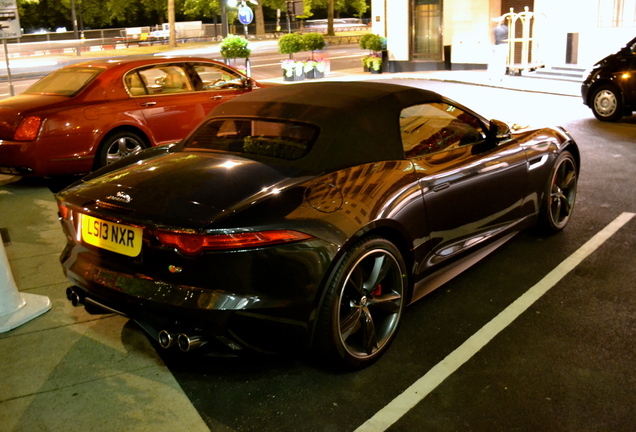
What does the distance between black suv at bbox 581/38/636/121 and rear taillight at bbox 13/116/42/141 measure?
9.78m

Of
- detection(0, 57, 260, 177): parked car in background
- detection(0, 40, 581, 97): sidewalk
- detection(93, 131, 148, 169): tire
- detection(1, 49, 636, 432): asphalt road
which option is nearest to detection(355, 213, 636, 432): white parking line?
detection(1, 49, 636, 432): asphalt road

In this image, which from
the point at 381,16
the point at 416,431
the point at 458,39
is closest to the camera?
the point at 416,431

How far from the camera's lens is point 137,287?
144 inches

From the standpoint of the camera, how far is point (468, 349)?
4203 millimetres

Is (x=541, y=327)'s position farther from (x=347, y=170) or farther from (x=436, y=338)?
(x=347, y=170)

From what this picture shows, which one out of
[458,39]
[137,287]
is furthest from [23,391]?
[458,39]

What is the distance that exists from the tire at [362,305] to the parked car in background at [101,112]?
4681 millimetres

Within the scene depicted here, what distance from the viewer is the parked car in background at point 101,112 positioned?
8188 millimetres

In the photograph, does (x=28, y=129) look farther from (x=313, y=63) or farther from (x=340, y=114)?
(x=313, y=63)

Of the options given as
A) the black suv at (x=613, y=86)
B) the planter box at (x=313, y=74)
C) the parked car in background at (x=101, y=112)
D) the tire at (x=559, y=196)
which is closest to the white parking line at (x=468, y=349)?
the tire at (x=559, y=196)

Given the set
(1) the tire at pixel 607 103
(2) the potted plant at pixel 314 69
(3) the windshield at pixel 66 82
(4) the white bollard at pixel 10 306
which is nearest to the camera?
(4) the white bollard at pixel 10 306

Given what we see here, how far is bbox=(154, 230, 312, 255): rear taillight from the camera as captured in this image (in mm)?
3453

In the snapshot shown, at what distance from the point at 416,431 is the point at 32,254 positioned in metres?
4.19

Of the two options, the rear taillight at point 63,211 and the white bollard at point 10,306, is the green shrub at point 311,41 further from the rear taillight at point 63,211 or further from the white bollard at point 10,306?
the rear taillight at point 63,211
